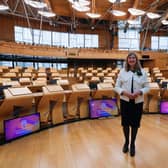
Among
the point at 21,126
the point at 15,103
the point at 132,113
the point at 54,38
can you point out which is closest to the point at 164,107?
the point at 132,113

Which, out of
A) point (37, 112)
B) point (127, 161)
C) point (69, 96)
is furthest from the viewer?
point (69, 96)

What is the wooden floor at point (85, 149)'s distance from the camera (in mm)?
2451

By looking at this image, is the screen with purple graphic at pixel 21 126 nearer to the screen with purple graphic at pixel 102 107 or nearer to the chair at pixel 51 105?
the chair at pixel 51 105

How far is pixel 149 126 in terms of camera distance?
408cm

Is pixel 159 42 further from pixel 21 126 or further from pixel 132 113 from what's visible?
pixel 21 126

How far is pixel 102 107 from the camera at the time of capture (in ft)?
15.8

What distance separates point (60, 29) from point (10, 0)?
4.99 meters

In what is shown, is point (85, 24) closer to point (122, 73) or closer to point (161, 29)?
point (161, 29)

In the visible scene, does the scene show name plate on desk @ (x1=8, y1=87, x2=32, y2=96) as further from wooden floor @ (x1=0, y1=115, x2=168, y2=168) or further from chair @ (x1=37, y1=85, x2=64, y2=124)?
wooden floor @ (x1=0, y1=115, x2=168, y2=168)

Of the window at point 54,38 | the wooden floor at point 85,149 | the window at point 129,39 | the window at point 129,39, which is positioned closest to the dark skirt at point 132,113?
the wooden floor at point 85,149

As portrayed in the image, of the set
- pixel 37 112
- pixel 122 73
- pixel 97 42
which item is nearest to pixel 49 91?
pixel 37 112

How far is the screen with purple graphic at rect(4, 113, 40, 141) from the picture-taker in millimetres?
3168

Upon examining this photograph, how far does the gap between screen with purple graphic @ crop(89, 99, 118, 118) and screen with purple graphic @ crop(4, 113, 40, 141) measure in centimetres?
146

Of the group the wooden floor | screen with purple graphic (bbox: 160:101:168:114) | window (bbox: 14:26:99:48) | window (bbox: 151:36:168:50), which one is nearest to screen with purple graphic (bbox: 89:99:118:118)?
the wooden floor
